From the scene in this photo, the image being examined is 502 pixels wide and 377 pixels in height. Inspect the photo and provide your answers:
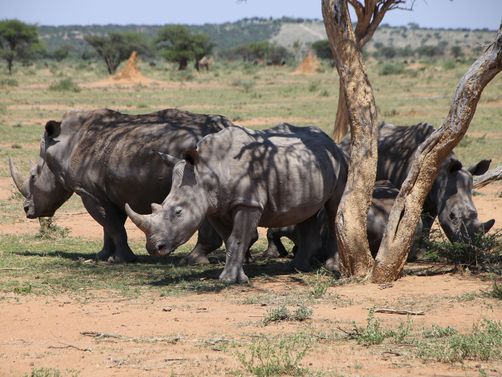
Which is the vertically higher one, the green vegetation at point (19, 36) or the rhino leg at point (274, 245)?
the rhino leg at point (274, 245)

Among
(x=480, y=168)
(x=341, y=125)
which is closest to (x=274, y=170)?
(x=480, y=168)

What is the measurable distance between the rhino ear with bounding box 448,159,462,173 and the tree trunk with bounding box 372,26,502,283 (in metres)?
1.35

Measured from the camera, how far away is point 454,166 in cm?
1072

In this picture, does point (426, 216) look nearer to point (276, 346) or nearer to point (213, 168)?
point (213, 168)

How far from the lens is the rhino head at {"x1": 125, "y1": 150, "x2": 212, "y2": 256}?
9.13m

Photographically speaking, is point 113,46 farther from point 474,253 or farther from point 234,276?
point 474,253

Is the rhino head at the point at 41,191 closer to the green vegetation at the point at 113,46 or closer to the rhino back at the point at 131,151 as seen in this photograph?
the rhino back at the point at 131,151

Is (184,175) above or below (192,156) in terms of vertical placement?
below

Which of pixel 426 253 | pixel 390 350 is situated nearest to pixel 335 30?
pixel 426 253

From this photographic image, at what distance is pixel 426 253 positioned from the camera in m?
10.3

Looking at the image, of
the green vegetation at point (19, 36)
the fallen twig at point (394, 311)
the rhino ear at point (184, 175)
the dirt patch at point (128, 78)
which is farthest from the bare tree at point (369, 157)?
the green vegetation at point (19, 36)

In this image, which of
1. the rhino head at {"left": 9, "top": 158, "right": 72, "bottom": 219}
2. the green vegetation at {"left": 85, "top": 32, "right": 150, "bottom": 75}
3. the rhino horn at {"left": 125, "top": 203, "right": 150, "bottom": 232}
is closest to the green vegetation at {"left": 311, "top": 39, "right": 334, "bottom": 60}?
the green vegetation at {"left": 85, "top": 32, "right": 150, "bottom": 75}

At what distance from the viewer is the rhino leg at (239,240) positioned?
9547mm

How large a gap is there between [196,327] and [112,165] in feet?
12.8
